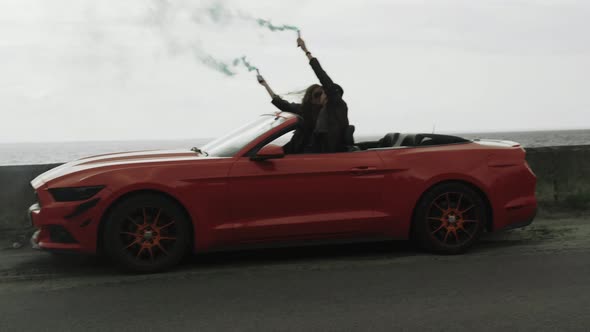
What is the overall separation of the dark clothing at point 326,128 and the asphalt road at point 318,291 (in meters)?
1.01

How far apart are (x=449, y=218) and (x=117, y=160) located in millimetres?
3124

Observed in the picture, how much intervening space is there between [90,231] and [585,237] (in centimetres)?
486

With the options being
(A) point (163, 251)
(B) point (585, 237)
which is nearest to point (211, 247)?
(A) point (163, 251)

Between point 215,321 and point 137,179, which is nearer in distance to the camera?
point 215,321

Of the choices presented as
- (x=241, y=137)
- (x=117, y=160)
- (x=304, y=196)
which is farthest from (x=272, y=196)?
(x=117, y=160)

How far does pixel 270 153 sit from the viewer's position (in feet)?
20.0

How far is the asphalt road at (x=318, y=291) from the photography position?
4.41 meters

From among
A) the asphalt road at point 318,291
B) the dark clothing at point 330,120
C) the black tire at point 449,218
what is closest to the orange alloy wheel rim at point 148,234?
the asphalt road at point 318,291

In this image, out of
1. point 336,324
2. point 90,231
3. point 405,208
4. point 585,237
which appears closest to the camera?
point 336,324

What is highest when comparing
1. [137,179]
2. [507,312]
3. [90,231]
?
[137,179]

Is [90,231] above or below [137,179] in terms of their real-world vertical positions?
below

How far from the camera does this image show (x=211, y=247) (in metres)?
6.14

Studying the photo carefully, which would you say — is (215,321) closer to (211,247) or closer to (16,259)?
(211,247)

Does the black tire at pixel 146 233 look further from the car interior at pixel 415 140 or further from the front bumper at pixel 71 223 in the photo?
the car interior at pixel 415 140
